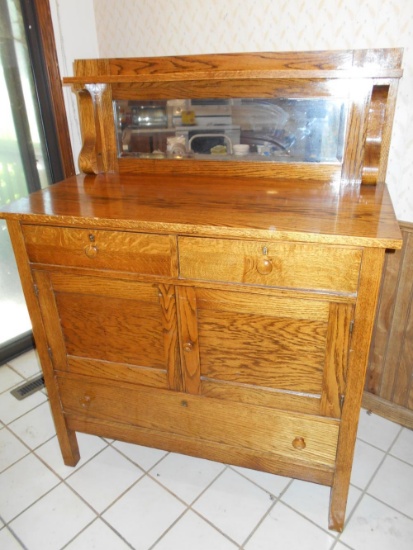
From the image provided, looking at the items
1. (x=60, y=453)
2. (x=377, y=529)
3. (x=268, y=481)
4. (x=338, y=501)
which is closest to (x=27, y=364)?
(x=60, y=453)

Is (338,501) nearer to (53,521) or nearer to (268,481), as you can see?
(268,481)

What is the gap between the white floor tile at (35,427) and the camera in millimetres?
1714

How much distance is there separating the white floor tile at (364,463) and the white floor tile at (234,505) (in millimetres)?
327

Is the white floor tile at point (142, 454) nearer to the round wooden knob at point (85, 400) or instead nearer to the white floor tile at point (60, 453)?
the white floor tile at point (60, 453)

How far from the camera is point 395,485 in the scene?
147 cm

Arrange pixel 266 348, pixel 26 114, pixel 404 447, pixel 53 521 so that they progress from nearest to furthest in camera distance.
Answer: pixel 266 348
pixel 53 521
pixel 404 447
pixel 26 114

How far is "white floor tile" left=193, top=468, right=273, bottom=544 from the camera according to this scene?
1362 mm

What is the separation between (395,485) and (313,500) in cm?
29

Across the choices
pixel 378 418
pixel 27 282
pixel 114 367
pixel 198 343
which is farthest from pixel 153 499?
pixel 378 418

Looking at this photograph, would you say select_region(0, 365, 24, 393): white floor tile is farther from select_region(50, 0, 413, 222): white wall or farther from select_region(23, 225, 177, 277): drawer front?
select_region(50, 0, 413, 222): white wall

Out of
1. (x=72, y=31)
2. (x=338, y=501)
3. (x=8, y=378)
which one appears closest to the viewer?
(x=338, y=501)

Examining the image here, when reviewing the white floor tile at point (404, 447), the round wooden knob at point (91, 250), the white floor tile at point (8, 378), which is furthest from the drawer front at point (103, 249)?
the white floor tile at point (404, 447)

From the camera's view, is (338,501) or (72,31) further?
(72,31)

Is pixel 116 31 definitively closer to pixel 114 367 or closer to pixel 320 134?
pixel 320 134
